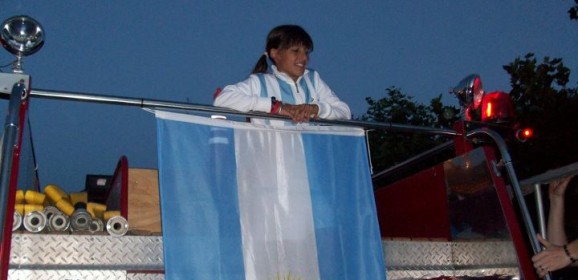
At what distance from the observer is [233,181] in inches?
111

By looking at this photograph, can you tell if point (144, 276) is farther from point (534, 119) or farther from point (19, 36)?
point (534, 119)

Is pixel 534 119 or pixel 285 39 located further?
pixel 534 119

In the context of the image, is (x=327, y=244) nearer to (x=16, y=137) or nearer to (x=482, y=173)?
(x=482, y=173)

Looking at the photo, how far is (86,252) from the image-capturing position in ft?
9.12

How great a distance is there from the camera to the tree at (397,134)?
1745 centimetres

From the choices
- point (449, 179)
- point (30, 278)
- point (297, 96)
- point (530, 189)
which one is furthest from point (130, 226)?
point (530, 189)

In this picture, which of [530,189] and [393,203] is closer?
[530,189]

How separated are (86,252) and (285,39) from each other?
5.31ft

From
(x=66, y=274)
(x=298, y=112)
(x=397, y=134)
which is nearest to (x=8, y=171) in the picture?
(x=66, y=274)

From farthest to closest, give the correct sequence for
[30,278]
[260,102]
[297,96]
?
[297,96] → [260,102] → [30,278]

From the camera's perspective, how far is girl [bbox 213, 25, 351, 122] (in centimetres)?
321

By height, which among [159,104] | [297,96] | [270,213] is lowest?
[270,213]

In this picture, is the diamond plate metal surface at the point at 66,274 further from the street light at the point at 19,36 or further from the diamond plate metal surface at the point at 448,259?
the diamond plate metal surface at the point at 448,259

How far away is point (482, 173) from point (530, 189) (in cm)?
57
